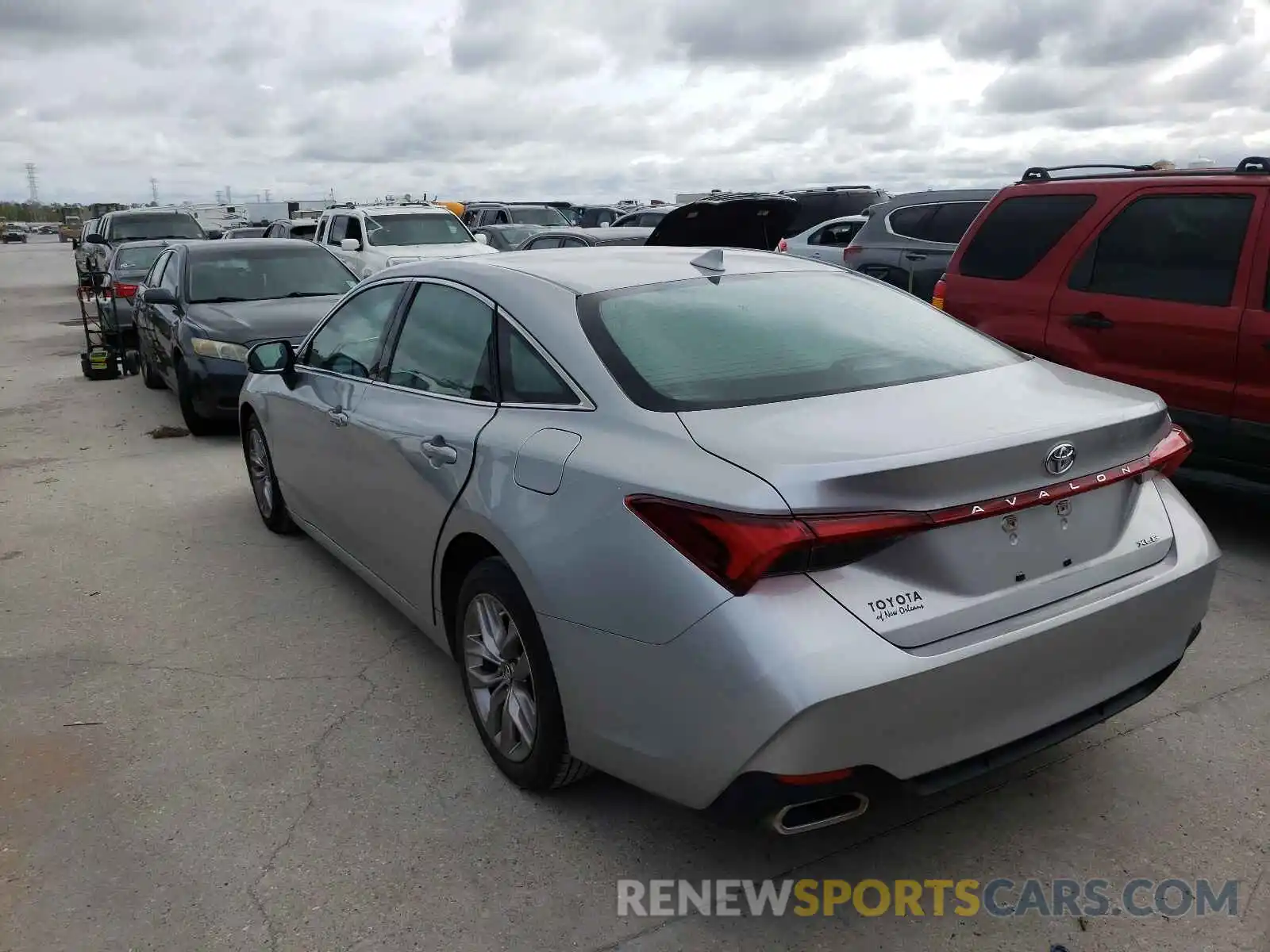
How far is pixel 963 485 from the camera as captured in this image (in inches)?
95.3

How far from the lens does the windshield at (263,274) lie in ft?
31.2

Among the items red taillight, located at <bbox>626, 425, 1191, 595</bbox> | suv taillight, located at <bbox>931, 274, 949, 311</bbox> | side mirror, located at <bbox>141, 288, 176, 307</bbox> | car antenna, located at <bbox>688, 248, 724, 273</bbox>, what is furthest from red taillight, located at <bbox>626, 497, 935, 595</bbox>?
side mirror, located at <bbox>141, 288, 176, 307</bbox>

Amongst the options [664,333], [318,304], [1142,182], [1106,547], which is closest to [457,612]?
[664,333]

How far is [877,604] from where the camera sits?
2330mm

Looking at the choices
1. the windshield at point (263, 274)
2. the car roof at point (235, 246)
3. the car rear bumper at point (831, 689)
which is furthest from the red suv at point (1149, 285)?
the car roof at point (235, 246)

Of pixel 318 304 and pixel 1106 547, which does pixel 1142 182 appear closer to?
pixel 1106 547

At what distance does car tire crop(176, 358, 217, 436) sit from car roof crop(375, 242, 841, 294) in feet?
17.2

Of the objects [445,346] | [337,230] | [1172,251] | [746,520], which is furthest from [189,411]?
[337,230]

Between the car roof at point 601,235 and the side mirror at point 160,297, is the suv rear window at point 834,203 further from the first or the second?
the side mirror at point 160,297

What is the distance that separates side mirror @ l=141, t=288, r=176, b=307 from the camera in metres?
9.36

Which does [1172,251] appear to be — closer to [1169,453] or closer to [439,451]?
[1169,453]

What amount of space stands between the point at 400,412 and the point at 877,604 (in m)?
2.13

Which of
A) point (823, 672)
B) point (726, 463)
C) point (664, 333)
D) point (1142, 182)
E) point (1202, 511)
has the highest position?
point (1142, 182)

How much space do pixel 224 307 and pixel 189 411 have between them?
103cm
